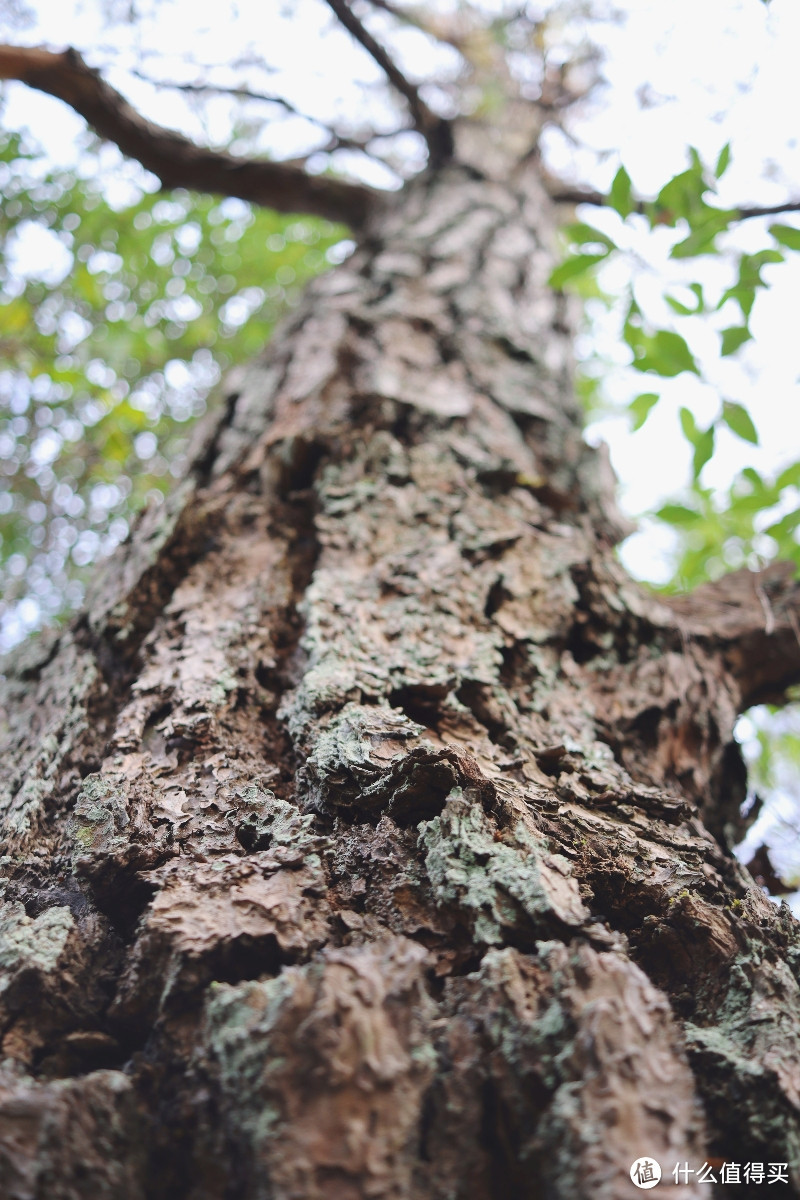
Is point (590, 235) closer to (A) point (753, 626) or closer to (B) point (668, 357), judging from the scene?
(B) point (668, 357)

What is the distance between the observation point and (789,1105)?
77 centimetres

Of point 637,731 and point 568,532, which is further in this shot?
point 568,532

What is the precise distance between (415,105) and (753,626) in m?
2.78

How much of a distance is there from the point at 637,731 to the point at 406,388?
979 millimetres

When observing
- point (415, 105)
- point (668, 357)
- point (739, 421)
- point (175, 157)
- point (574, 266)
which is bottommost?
point (739, 421)

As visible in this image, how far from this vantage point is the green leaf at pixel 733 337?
6.07 ft

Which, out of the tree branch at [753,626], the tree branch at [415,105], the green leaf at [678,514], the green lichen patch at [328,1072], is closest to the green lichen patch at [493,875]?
the green lichen patch at [328,1072]

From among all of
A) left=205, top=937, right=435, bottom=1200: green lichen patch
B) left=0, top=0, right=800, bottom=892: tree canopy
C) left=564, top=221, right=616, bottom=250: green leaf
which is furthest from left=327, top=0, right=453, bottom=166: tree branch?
left=205, top=937, right=435, bottom=1200: green lichen patch

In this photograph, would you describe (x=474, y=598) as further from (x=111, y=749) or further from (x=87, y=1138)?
(x=87, y=1138)

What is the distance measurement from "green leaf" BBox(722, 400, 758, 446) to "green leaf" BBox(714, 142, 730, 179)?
0.54 m

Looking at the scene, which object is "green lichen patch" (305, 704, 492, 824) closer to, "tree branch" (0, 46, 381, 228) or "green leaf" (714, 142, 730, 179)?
"green leaf" (714, 142, 730, 179)

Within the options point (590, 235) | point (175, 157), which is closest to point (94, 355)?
point (175, 157)

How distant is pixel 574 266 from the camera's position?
6.18 feet

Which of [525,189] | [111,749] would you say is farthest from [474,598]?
[525,189]
